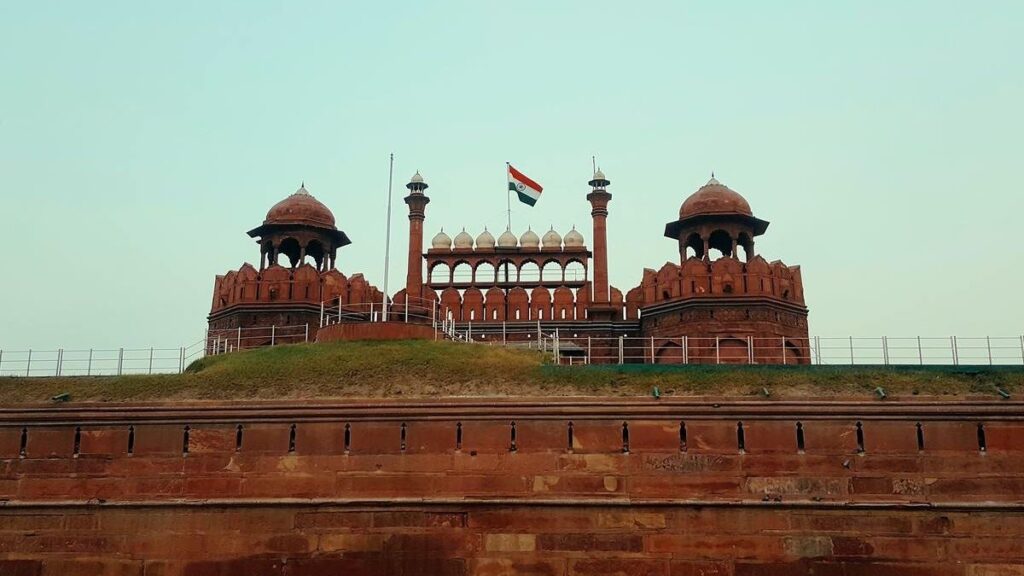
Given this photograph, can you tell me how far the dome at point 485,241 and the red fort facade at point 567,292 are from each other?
0.12 ft

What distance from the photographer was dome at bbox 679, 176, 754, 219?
27.4 meters

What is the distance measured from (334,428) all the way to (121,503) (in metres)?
4.23

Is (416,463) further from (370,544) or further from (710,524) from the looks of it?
(710,524)

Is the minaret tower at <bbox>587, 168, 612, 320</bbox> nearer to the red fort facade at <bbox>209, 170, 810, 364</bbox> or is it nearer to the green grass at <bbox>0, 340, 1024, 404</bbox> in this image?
the red fort facade at <bbox>209, 170, 810, 364</bbox>

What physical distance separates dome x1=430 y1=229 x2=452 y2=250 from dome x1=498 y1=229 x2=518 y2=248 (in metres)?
1.62

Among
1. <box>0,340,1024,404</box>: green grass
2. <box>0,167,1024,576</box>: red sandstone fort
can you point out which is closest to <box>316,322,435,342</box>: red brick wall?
<box>0,340,1024,404</box>: green grass

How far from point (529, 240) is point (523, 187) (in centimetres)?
202

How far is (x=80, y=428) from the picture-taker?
18.8m

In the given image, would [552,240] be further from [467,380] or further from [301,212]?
[467,380]

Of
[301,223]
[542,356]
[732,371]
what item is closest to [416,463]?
[542,356]

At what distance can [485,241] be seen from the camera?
2995 cm

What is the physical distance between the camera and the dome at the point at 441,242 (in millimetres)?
29906

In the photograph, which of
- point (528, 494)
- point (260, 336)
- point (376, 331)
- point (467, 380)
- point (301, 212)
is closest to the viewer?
point (528, 494)

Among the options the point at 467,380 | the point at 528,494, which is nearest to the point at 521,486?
the point at 528,494
